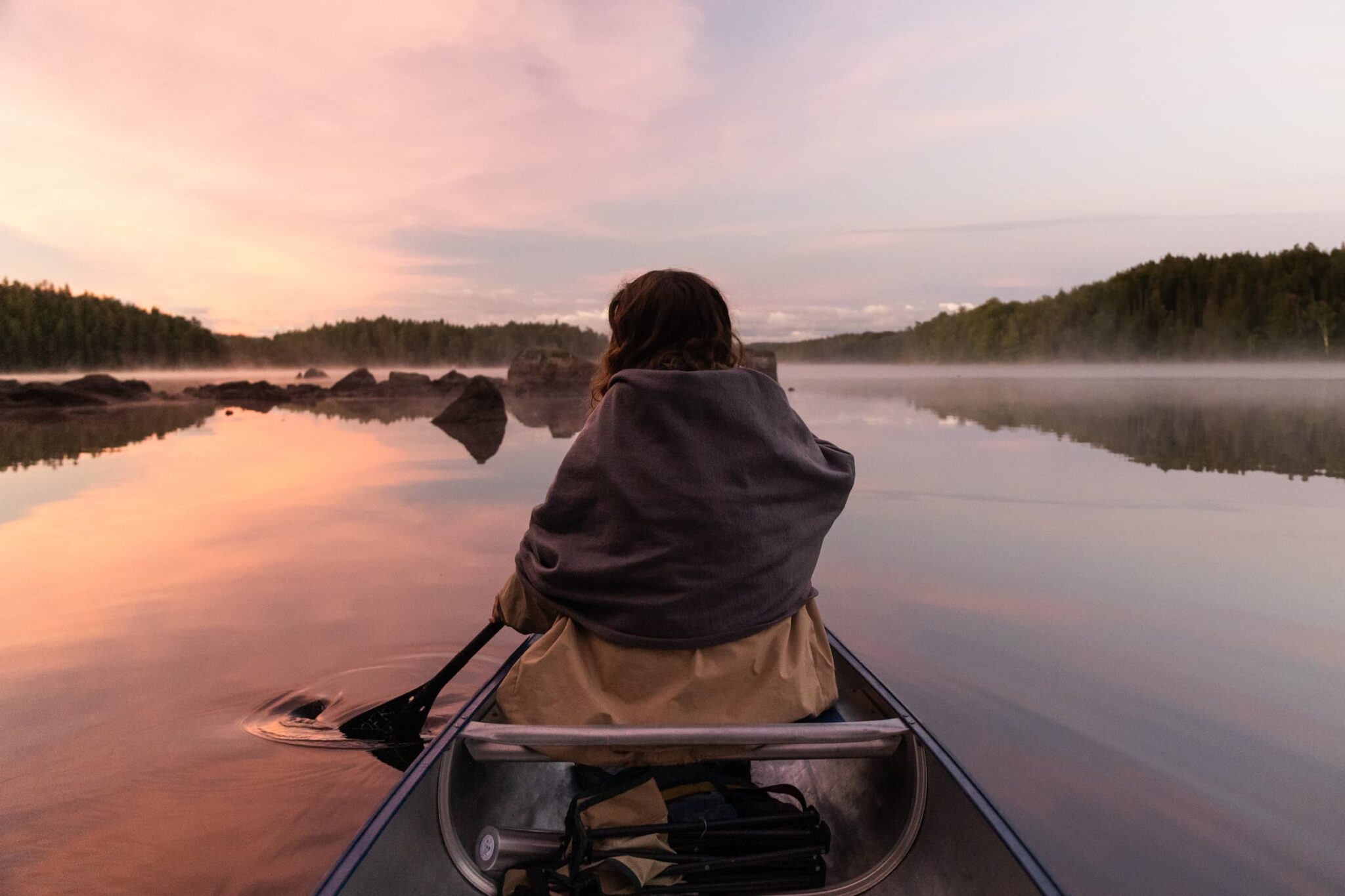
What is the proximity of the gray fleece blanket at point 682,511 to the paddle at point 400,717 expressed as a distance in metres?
1.86

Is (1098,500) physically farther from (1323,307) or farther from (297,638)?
(1323,307)

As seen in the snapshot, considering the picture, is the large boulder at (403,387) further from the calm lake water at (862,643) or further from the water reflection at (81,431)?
the calm lake water at (862,643)

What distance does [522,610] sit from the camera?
2611 millimetres

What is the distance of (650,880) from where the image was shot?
2.04 metres

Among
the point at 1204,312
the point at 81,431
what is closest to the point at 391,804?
the point at 81,431

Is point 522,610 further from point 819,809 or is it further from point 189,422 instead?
point 189,422

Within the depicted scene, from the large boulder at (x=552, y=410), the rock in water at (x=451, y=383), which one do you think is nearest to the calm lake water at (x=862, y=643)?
the large boulder at (x=552, y=410)

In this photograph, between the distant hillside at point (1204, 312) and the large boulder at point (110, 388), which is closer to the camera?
the large boulder at point (110, 388)

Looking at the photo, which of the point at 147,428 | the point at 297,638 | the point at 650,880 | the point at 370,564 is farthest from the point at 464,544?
the point at 147,428

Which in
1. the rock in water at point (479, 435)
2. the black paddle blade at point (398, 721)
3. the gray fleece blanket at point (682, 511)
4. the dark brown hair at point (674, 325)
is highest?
the dark brown hair at point (674, 325)

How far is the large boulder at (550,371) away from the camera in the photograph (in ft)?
118

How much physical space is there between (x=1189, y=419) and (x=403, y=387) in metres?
32.6

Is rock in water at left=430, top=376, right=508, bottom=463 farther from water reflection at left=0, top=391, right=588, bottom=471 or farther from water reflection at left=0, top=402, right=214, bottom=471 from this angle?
water reflection at left=0, top=402, right=214, bottom=471

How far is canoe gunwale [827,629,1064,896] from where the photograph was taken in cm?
178
